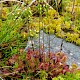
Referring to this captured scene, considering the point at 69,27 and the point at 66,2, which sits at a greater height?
the point at 66,2

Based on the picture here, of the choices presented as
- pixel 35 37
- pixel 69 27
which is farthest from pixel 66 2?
pixel 35 37

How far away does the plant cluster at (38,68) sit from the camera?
3363 mm

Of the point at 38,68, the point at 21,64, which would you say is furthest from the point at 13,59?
the point at 38,68

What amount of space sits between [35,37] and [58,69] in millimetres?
817

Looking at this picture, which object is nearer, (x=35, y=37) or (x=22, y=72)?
(x=22, y=72)

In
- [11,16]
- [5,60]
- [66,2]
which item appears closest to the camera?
[5,60]

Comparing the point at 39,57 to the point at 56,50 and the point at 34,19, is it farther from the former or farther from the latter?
the point at 34,19

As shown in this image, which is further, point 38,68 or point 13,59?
point 13,59

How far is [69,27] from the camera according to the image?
4.45 m

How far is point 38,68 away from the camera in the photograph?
338cm

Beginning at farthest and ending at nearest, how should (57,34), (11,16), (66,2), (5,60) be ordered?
1. (66,2)
2. (57,34)
3. (11,16)
4. (5,60)

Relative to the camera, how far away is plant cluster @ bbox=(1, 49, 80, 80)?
3.36m

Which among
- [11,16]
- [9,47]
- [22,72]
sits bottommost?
[22,72]

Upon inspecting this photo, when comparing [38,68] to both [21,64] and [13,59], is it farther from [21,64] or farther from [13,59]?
[13,59]
